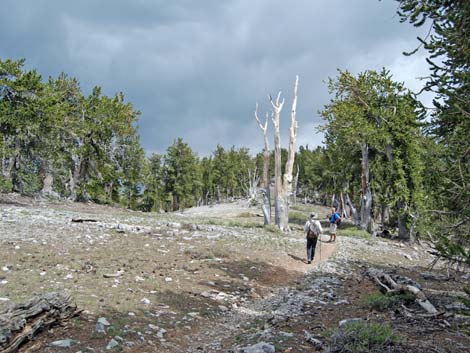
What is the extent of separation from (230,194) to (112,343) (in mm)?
102690

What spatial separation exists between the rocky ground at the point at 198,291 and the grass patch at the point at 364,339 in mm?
35

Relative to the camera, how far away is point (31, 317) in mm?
6254

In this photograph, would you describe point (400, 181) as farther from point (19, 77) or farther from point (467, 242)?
point (19, 77)

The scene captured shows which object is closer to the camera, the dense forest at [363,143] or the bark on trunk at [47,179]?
the dense forest at [363,143]

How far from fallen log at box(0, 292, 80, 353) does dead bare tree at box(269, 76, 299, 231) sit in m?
19.2

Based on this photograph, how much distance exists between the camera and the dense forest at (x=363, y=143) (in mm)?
7156

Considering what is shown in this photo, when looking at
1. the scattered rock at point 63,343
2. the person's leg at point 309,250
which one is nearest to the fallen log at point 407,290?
the person's leg at point 309,250

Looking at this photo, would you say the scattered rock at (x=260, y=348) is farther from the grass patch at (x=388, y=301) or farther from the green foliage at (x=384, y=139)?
the green foliage at (x=384, y=139)

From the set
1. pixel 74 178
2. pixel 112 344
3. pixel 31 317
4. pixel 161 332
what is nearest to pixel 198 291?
pixel 161 332

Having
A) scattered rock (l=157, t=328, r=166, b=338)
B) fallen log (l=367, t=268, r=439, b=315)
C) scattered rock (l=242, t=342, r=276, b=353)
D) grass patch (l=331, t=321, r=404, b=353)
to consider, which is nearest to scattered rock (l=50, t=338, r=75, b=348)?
scattered rock (l=157, t=328, r=166, b=338)

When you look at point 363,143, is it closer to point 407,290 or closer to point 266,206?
point 266,206

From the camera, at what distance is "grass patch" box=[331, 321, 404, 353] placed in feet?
18.5

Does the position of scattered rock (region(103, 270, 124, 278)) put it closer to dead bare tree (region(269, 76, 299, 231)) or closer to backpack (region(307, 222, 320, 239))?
backpack (region(307, 222, 320, 239))

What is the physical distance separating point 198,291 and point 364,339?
18.8ft
